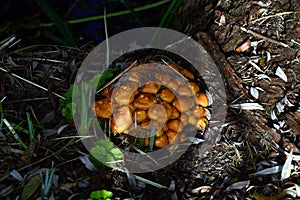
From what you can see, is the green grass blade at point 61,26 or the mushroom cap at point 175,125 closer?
the mushroom cap at point 175,125

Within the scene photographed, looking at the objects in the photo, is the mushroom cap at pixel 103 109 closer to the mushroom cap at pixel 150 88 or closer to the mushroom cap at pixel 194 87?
the mushroom cap at pixel 150 88

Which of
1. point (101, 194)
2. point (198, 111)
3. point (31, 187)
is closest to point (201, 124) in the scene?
point (198, 111)

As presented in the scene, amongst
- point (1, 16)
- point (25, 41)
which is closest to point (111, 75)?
point (25, 41)

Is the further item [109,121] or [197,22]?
[197,22]

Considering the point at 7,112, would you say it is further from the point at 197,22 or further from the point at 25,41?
the point at 197,22

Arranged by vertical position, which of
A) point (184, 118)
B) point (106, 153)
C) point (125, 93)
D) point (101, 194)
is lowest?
point (101, 194)

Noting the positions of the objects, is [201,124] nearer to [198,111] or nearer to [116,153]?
[198,111]

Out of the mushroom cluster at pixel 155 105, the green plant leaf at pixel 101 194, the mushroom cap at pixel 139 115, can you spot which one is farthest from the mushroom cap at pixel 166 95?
the green plant leaf at pixel 101 194

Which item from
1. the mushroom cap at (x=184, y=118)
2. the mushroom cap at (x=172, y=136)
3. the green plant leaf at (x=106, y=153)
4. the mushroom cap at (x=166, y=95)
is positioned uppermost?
the mushroom cap at (x=166, y=95)
